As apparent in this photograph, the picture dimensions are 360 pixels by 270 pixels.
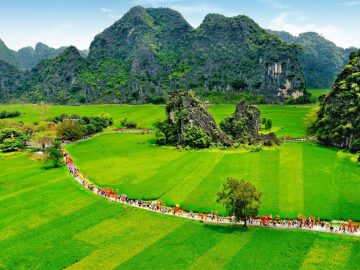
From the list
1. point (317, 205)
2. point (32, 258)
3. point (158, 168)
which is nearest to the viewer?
point (32, 258)

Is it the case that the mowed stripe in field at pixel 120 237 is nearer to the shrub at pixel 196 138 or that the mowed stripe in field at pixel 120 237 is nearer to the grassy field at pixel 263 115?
the shrub at pixel 196 138

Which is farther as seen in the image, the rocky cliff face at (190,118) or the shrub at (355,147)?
the rocky cliff face at (190,118)

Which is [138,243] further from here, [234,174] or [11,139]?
[11,139]

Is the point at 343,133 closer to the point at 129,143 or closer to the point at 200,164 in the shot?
the point at 200,164

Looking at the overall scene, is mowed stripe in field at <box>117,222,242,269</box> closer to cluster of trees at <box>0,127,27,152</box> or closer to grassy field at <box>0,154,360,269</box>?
grassy field at <box>0,154,360,269</box>

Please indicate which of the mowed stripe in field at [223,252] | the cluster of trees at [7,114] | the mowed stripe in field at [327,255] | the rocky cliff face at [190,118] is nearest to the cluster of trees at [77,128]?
the rocky cliff face at [190,118]

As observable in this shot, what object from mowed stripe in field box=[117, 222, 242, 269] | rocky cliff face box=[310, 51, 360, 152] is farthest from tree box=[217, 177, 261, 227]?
rocky cliff face box=[310, 51, 360, 152]

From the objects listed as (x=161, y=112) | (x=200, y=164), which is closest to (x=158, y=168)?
(x=200, y=164)
